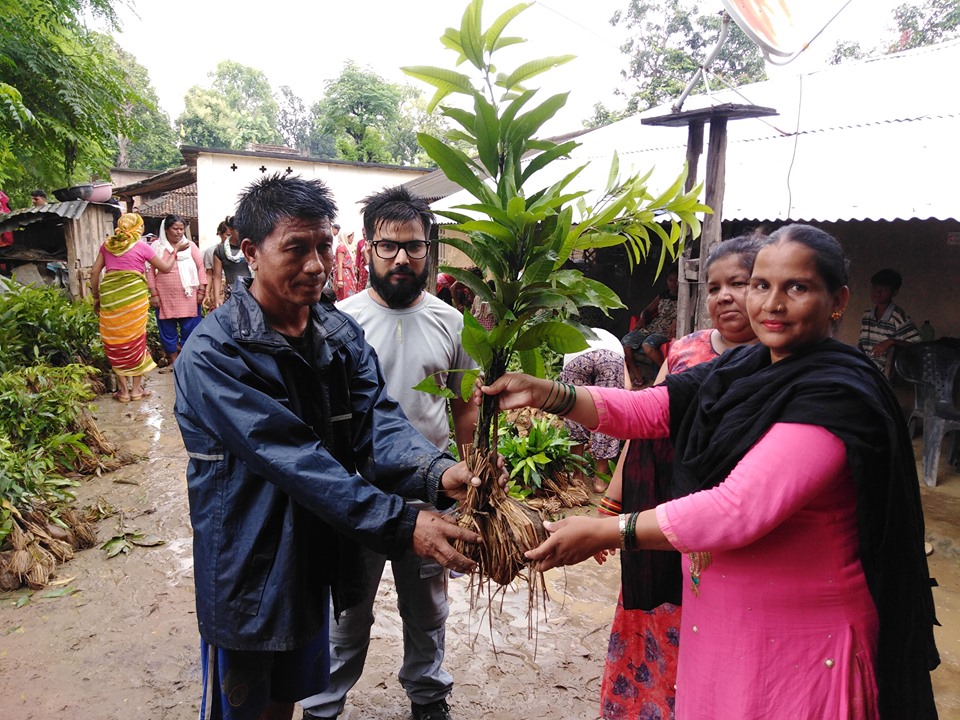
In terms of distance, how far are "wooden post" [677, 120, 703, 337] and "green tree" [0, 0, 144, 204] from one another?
7455 millimetres

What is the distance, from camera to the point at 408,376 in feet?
8.84

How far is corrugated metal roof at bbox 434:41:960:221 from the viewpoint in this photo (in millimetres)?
5453

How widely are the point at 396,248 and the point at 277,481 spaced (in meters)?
1.24

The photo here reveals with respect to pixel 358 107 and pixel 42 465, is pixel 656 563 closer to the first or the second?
pixel 42 465

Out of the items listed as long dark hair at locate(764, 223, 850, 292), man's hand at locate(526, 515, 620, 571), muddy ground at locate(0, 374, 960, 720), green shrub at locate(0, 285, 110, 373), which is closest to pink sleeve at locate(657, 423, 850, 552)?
man's hand at locate(526, 515, 620, 571)

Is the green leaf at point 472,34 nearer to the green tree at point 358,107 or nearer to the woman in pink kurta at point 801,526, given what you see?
the woman in pink kurta at point 801,526

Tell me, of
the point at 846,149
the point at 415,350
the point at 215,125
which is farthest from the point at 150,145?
the point at 415,350

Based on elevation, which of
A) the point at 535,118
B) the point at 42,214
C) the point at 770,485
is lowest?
the point at 770,485

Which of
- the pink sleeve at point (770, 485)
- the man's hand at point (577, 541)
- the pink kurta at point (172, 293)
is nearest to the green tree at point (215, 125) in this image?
the pink kurta at point (172, 293)

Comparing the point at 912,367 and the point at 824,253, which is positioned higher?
the point at 824,253

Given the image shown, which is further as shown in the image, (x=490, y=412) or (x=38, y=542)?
(x=38, y=542)

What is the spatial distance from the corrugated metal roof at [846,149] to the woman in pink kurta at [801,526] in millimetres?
3320

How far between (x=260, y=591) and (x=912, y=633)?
1.53 metres

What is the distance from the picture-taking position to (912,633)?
1437 millimetres
